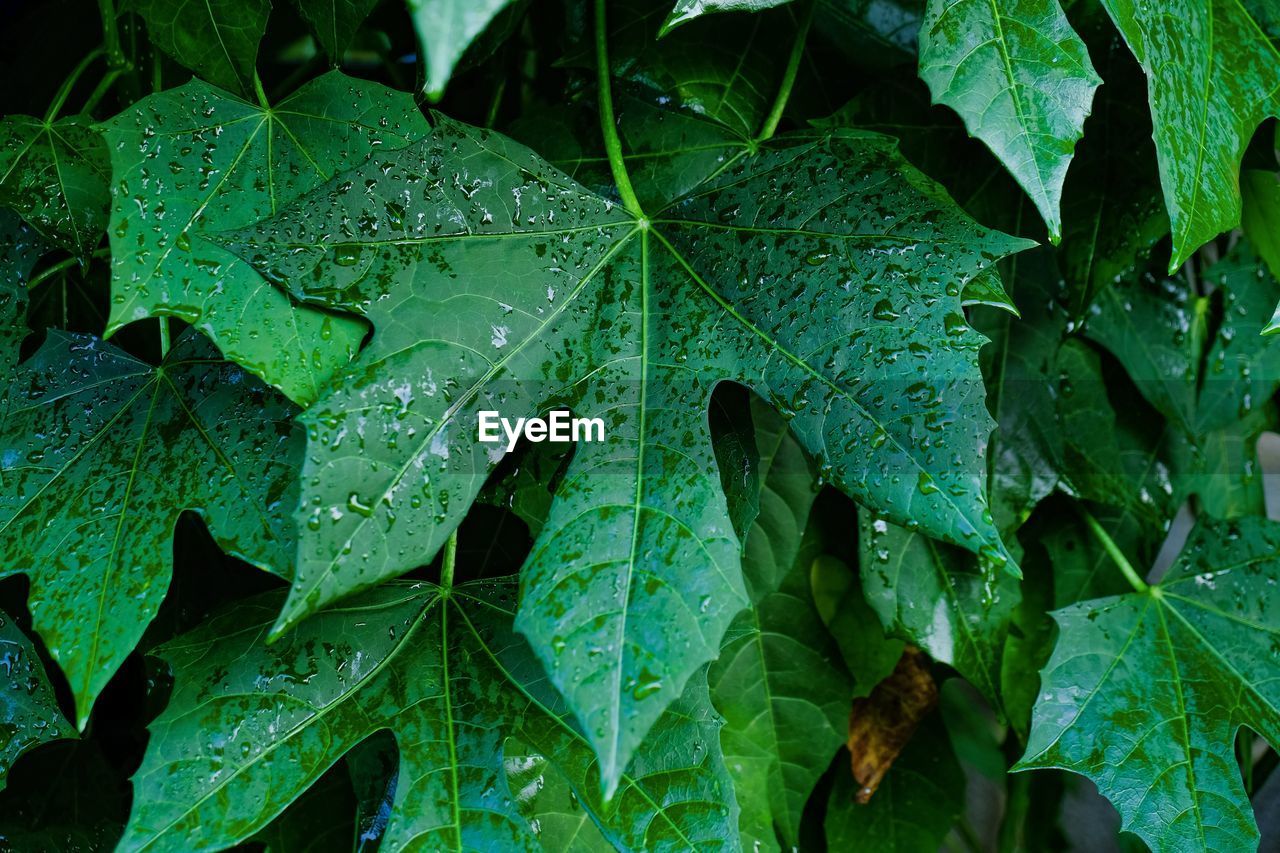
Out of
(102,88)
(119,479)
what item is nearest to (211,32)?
(102,88)

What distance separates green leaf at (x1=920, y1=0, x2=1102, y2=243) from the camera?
473 mm

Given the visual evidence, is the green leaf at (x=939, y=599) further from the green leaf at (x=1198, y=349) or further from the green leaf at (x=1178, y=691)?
the green leaf at (x=1198, y=349)

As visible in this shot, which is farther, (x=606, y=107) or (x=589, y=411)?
(x=606, y=107)

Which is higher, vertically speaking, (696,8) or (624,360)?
(696,8)

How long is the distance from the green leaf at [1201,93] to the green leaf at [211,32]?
0.50m

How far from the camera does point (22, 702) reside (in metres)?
0.55

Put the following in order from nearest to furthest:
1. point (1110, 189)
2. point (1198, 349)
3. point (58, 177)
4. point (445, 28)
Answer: point (445, 28), point (58, 177), point (1110, 189), point (1198, 349)

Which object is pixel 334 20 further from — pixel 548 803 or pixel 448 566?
pixel 548 803

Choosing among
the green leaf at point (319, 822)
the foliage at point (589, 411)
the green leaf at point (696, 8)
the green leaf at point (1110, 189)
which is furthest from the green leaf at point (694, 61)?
the green leaf at point (319, 822)

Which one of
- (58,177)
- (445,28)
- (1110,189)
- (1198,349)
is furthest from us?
(1198,349)

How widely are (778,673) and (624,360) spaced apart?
1.16 feet

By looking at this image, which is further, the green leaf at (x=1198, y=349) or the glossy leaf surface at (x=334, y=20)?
the green leaf at (x=1198, y=349)

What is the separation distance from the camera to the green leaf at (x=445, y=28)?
11.7 inches

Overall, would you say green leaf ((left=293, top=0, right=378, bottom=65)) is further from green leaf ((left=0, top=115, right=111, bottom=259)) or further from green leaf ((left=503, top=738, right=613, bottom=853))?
green leaf ((left=503, top=738, right=613, bottom=853))
